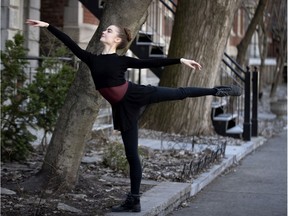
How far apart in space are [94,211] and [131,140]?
875 millimetres

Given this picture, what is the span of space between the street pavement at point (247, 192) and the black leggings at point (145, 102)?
1.17 m

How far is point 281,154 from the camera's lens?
44.3 ft

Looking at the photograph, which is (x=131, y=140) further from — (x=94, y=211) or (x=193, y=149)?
(x=193, y=149)

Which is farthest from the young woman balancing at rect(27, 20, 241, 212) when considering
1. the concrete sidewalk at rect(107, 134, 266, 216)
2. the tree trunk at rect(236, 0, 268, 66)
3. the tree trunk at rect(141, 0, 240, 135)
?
the tree trunk at rect(236, 0, 268, 66)

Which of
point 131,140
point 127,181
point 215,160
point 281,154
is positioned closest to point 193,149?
point 215,160

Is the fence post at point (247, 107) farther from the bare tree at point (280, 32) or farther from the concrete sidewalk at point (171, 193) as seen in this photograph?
the bare tree at point (280, 32)

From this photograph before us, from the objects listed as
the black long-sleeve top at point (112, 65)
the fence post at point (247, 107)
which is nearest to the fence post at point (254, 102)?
the fence post at point (247, 107)

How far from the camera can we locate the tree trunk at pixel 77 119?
7609mm

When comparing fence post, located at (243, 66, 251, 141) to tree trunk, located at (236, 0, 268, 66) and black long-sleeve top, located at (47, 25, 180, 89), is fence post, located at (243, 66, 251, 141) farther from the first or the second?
black long-sleeve top, located at (47, 25, 180, 89)

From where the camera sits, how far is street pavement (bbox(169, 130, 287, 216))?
807cm

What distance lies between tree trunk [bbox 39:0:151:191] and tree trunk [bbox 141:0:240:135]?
5.63 m

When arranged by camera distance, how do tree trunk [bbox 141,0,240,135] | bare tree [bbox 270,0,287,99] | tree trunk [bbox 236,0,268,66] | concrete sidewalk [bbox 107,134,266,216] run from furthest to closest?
1. bare tree [bbox 270,0,287,99]
2. tree trunk [bbox 236,0,268,66]
3. tree trunk [bbox 141,0,240,135]
4. concrete sidewalk [bbox 107,134,266,216]

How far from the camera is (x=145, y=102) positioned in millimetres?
6586

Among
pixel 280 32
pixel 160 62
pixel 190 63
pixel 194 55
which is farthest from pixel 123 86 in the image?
pixel 280 32
